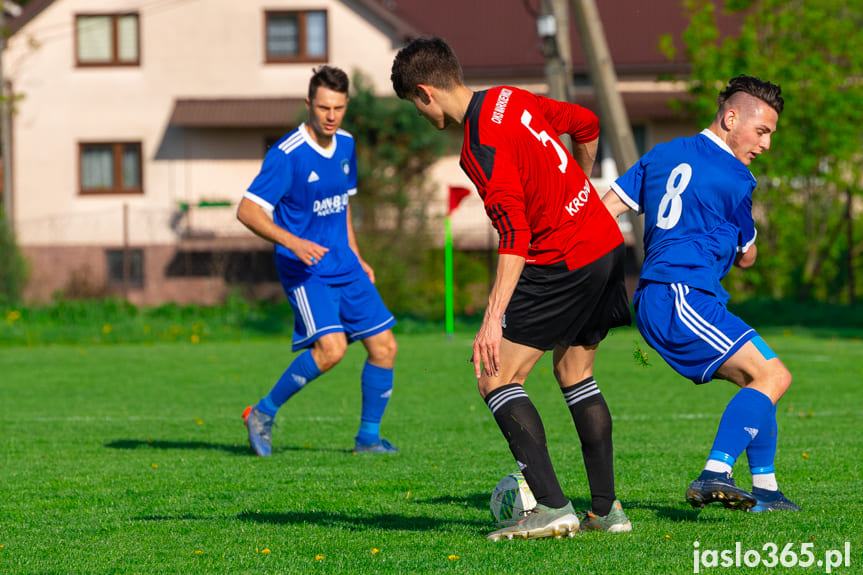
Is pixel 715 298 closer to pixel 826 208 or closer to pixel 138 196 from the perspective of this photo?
pixel 826 208

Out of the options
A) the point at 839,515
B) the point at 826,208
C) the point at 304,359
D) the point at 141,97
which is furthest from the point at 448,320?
the point at 141,97

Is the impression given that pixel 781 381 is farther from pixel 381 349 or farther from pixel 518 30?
pixel 518 30

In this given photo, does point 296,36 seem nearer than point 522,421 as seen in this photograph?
No

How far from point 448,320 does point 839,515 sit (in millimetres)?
12779

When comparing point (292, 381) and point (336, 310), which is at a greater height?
point (336, 310)

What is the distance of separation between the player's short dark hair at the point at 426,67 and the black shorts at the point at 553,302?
2.71ft

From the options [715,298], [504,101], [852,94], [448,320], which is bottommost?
[448,320]

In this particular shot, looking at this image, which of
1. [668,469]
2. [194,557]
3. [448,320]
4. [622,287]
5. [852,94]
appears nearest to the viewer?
[194,557]

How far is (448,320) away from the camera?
1756 cm

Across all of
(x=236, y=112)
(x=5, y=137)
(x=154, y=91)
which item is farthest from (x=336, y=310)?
(x=5, y=137)

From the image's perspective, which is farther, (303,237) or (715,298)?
(303,237)

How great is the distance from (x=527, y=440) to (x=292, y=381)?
3059mm

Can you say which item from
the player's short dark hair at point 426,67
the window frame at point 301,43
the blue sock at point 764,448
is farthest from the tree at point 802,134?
the player's short dark hair at point 426,67

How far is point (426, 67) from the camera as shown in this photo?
4.36 meters
